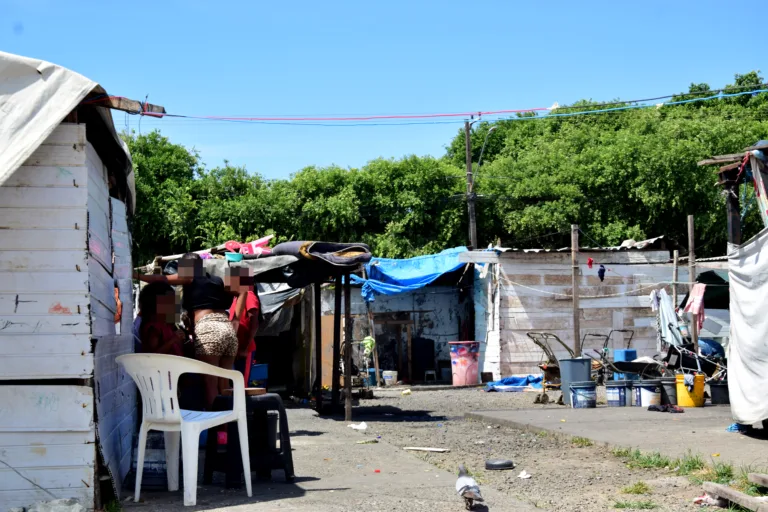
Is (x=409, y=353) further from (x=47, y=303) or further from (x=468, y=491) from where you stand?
(x=47, y=303)

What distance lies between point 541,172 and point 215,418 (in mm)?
27445

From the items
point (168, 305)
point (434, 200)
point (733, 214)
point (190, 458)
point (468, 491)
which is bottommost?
point (468, 491)

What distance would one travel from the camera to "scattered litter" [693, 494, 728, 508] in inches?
231

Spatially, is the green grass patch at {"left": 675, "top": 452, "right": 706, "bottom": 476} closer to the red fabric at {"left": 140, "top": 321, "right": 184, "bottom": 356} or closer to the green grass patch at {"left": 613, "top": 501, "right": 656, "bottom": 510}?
the green grass patch at {"left": 613, "top": 501, "right": 656, "bottom": 510}

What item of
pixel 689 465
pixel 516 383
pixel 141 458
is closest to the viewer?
pixel 141 458

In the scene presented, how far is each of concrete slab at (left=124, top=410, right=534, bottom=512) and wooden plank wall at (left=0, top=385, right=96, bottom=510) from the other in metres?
0.53

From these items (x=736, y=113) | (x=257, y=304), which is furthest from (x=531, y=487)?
(x=736, y=113)

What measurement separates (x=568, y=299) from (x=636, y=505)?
55.5 ft

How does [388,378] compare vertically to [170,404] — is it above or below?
below

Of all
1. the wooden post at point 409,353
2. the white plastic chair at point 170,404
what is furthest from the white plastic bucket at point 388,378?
the white plastic chair at point 170,404

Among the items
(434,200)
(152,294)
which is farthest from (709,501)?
(434,200)

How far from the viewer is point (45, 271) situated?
5.64 m

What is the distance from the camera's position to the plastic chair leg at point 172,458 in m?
6.41

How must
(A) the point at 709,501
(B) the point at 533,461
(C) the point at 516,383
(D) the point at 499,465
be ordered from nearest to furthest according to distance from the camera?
(A) the point at 709,501
(D) the point at 499,465
(B) the point at 533,461
(C) the point at 516,383
